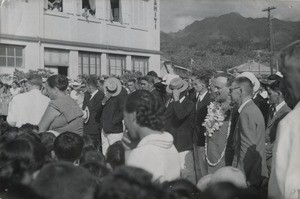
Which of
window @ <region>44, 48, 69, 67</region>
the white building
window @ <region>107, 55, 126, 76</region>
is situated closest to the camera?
the white building

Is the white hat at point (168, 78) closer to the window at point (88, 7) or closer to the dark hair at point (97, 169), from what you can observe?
the window at point (88, 7)

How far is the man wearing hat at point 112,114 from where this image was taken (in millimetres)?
3471

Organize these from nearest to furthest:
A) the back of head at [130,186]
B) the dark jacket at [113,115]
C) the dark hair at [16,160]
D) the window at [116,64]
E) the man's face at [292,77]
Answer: the back of head at [130,186], the man's face at [292,77], the dark hair at [16,160], the dark jacket at [113,115], the window at [116,64]

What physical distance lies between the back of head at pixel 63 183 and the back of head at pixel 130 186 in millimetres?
76

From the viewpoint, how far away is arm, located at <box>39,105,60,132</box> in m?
2.31

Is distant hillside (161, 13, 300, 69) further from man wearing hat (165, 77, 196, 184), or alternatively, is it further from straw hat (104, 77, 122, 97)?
straw hat (104, 77, 122, 97)

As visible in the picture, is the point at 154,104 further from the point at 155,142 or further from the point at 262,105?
the point at 262,105

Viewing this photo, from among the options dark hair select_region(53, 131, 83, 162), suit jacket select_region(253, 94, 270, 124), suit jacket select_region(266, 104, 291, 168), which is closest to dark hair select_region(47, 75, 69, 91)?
dark hair select_region(53, 131, 83, 162)

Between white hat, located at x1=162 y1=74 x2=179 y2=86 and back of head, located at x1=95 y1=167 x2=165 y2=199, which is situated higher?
white hat, located at x1=162 y1=74 x2=179 y2=86

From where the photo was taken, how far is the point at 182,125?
2.91 m

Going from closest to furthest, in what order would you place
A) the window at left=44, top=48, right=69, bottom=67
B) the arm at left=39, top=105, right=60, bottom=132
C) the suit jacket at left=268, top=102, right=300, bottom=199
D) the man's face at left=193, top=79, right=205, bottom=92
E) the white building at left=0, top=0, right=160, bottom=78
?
the suit jacket at left=268, top=102, right=300, bottom=199 → the arm at left=39, top=105, right=60, bottom=132 → the man's face at left=193, top=79, right=205, bottom=92 → the white building at left=0, top=0, right=160, bottom=78 → the window at left=44, top=48, right=69, bottom=67

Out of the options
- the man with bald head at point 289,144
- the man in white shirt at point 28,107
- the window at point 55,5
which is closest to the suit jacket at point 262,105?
the man in white shirt at point 28,107

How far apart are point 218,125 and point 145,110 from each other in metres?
1.17

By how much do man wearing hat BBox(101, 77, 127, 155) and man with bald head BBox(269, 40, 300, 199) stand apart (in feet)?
7.71
